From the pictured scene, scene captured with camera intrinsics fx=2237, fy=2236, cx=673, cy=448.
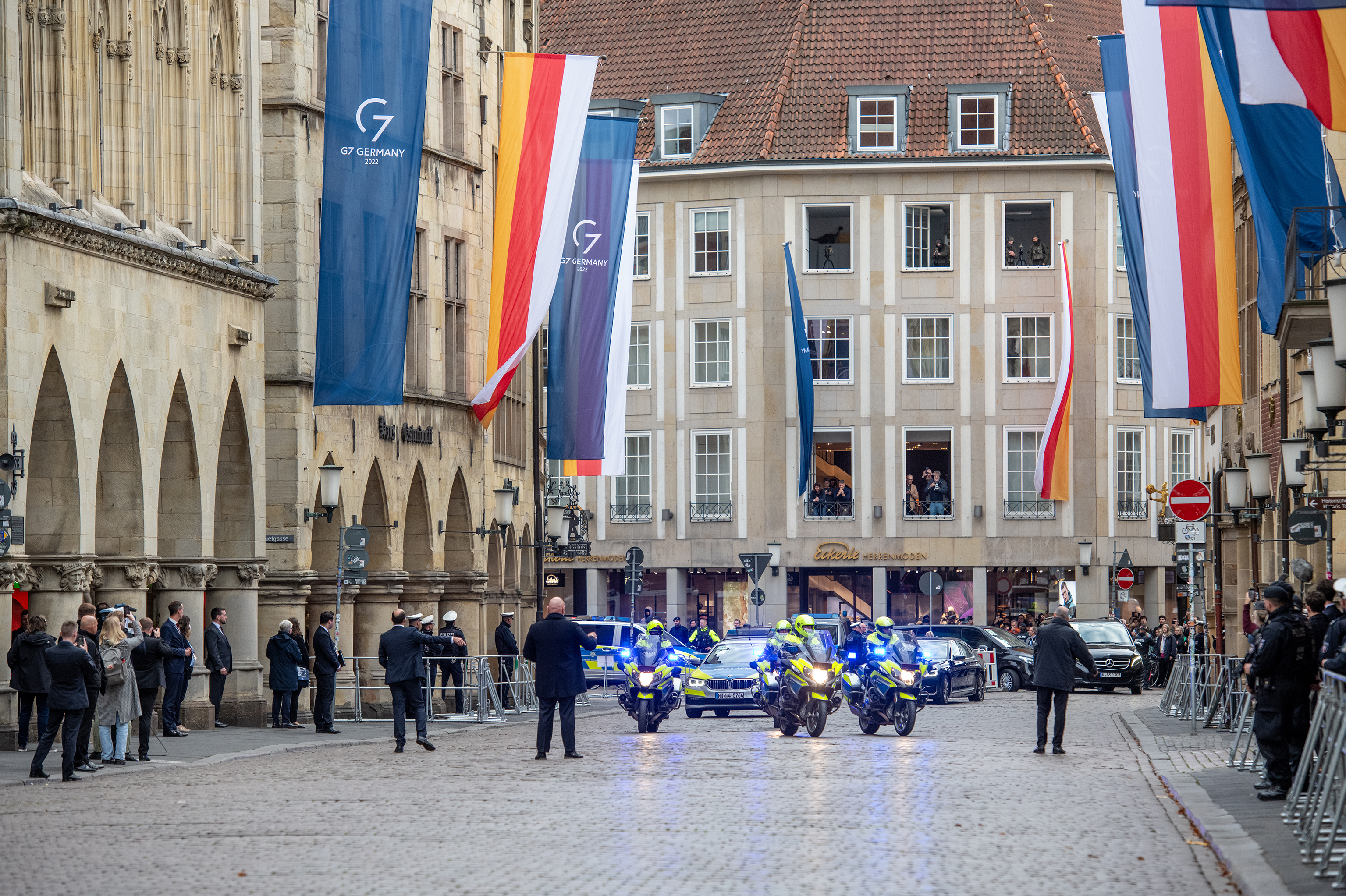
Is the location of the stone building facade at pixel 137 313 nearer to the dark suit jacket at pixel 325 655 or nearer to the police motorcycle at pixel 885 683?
the dark suit jacket at pixel 325 655

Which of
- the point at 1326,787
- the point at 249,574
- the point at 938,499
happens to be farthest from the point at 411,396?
the point at 1326,787

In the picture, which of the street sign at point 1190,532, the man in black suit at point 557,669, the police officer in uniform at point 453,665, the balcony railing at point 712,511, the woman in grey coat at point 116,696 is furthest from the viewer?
the balcony railing at point 712,511

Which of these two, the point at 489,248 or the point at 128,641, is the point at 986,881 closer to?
the point at 128,641

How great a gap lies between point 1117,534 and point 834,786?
146 feet

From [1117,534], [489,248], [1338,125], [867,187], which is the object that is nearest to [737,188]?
[867,187]

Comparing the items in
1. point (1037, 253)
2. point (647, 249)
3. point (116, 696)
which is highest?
point (647, 249)

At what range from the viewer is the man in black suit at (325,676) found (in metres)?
30.2

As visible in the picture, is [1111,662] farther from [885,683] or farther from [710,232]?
[710,232]

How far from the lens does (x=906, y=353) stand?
63.5 m

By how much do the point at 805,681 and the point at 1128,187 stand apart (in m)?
7.46

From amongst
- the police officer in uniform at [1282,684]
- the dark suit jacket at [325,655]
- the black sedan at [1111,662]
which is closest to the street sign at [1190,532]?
the police officer in uniform at [1282,684]

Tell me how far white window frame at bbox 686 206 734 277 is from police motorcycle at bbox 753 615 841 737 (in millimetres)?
35368

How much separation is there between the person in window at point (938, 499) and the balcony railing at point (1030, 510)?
171 centimetres

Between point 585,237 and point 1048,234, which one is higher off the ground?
point 1048,234
